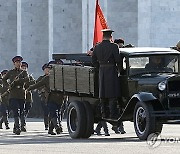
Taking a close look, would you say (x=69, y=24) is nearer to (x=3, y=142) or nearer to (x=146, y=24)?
(x=146, y=24)

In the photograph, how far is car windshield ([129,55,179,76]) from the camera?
23.6 m

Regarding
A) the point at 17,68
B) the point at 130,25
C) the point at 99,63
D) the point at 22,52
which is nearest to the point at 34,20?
the point at 22,52

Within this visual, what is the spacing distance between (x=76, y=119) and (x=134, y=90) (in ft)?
6.40

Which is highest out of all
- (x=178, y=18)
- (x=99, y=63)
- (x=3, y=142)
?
(x=178, y=18)

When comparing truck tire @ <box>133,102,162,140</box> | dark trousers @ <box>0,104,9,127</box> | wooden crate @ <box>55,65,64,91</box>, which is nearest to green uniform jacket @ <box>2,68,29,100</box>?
wooden crate @ <box>55,65,64,91</box>

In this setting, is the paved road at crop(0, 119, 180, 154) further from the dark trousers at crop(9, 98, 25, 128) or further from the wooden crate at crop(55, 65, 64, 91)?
the dark trousers at crop(9, 98, 25, 128)

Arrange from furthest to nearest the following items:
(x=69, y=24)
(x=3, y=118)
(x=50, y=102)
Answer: (x=69, y=24) < (x=3, y=118) < (x=50, y=102)

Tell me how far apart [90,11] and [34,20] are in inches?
183

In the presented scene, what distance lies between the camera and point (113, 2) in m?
65.1

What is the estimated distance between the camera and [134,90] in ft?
75.9

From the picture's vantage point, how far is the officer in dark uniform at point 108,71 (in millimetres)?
23516

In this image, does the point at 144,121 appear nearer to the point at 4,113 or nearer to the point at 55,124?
the point at 55,124

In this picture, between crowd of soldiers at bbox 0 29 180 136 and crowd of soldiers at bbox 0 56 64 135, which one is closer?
crowd of soldiers at bbox 0 29 180 136

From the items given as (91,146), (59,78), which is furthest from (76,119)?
(91,146)
